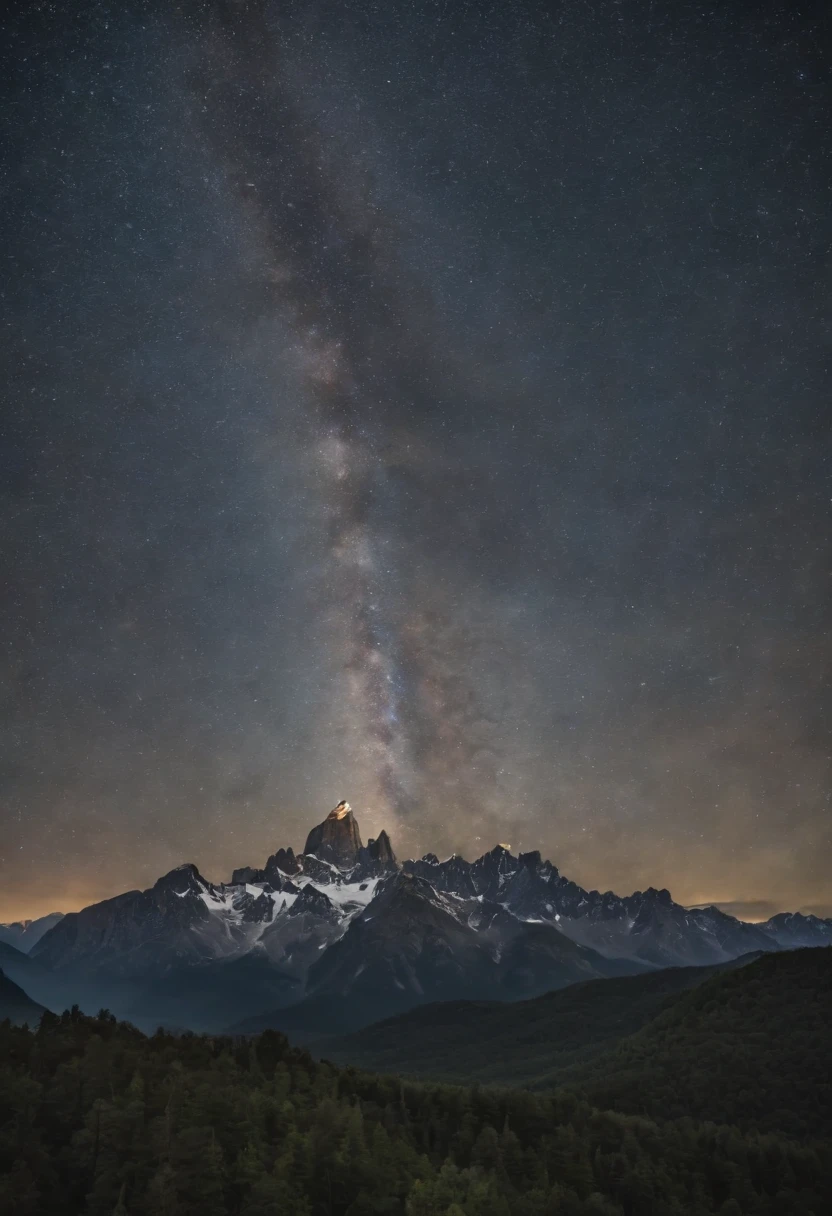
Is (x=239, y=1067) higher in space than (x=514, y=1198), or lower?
higher

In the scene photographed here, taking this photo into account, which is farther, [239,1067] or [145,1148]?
[239,1067]

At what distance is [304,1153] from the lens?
429ft

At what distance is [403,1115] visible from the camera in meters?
190

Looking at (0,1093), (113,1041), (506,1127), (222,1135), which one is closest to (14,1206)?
(0,1093)

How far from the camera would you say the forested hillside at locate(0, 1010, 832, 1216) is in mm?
111250

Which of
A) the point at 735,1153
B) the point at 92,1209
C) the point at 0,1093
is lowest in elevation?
the point at 735,1153

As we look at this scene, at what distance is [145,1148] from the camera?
117688mm

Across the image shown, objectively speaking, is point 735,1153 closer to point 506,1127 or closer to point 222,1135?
point 506,1127

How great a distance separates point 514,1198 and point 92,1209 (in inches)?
2677

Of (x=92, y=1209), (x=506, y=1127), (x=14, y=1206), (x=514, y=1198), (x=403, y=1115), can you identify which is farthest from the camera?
(x=403, y=1115)

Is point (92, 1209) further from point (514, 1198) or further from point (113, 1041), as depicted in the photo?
point (113, 1041)

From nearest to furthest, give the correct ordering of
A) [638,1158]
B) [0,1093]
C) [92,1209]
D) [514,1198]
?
1. [92,1209]
2. [0,1093]
3. [514,1198]
4. [638,1158]

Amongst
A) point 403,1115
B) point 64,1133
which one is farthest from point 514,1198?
point 64,1133

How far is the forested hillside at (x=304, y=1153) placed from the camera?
111 m
